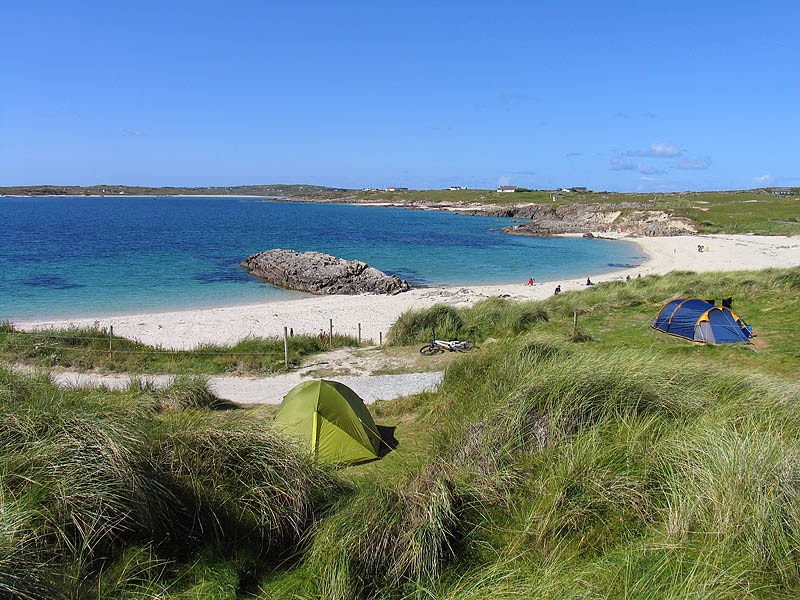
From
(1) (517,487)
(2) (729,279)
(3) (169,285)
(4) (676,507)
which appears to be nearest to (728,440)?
(4) (676,507)

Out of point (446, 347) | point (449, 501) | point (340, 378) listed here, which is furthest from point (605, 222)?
point (449, 501)

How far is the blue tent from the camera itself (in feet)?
49.7

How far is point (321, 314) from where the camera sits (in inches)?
1075

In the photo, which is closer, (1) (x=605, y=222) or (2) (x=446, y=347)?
(2) (x=446, y=347)

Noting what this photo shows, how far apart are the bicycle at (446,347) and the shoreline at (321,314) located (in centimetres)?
295

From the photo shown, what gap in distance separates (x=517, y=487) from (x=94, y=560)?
3860 millimetres

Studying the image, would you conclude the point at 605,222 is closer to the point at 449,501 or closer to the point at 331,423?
the point at 331,423

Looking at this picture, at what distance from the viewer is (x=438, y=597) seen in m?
4.34

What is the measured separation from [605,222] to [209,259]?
63.5 m

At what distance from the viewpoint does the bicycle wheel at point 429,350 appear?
17.4 meters

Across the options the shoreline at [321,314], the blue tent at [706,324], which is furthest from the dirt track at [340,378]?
the blue tent at [706,324]

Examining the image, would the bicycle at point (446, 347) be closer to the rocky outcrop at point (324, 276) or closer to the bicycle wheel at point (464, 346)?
the bicycle wheel at point (464, 346)

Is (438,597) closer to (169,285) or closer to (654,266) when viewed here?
(169,285)

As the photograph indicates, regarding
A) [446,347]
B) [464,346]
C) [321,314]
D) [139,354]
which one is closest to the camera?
[139,354]
